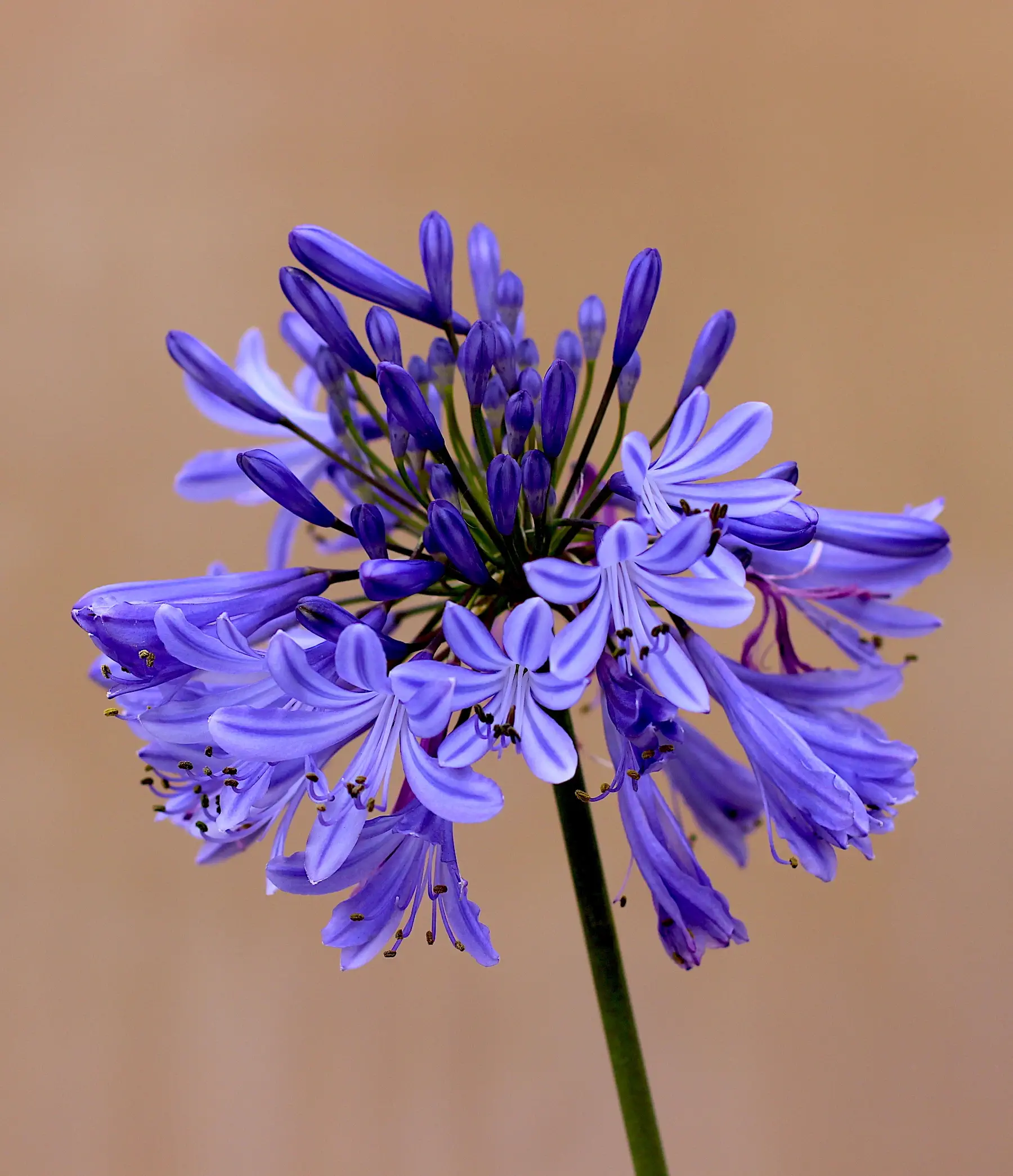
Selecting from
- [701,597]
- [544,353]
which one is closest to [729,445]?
[701,597]

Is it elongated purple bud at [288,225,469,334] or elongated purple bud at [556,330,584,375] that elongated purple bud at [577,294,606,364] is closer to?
elongated purple bud at [556,330,584,375]

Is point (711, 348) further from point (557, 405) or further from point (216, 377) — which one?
point (216, 377)

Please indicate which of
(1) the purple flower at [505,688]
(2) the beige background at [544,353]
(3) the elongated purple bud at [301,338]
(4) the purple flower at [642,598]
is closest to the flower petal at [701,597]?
Result: (4) the purple flower at [642,598]

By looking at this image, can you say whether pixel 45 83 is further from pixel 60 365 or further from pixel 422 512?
pixel 422 512

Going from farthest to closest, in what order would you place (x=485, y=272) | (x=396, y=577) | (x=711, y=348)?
(x=485, y=272), (x=711, y=348), (x=396, y=577)

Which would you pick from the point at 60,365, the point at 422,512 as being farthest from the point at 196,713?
the point at 60,365

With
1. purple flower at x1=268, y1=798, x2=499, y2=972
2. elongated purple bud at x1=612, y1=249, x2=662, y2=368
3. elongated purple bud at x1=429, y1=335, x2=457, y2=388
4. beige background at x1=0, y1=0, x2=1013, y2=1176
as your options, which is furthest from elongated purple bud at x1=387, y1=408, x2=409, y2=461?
beige background at x1=0, y1=0, x2=1013, y2=1176
